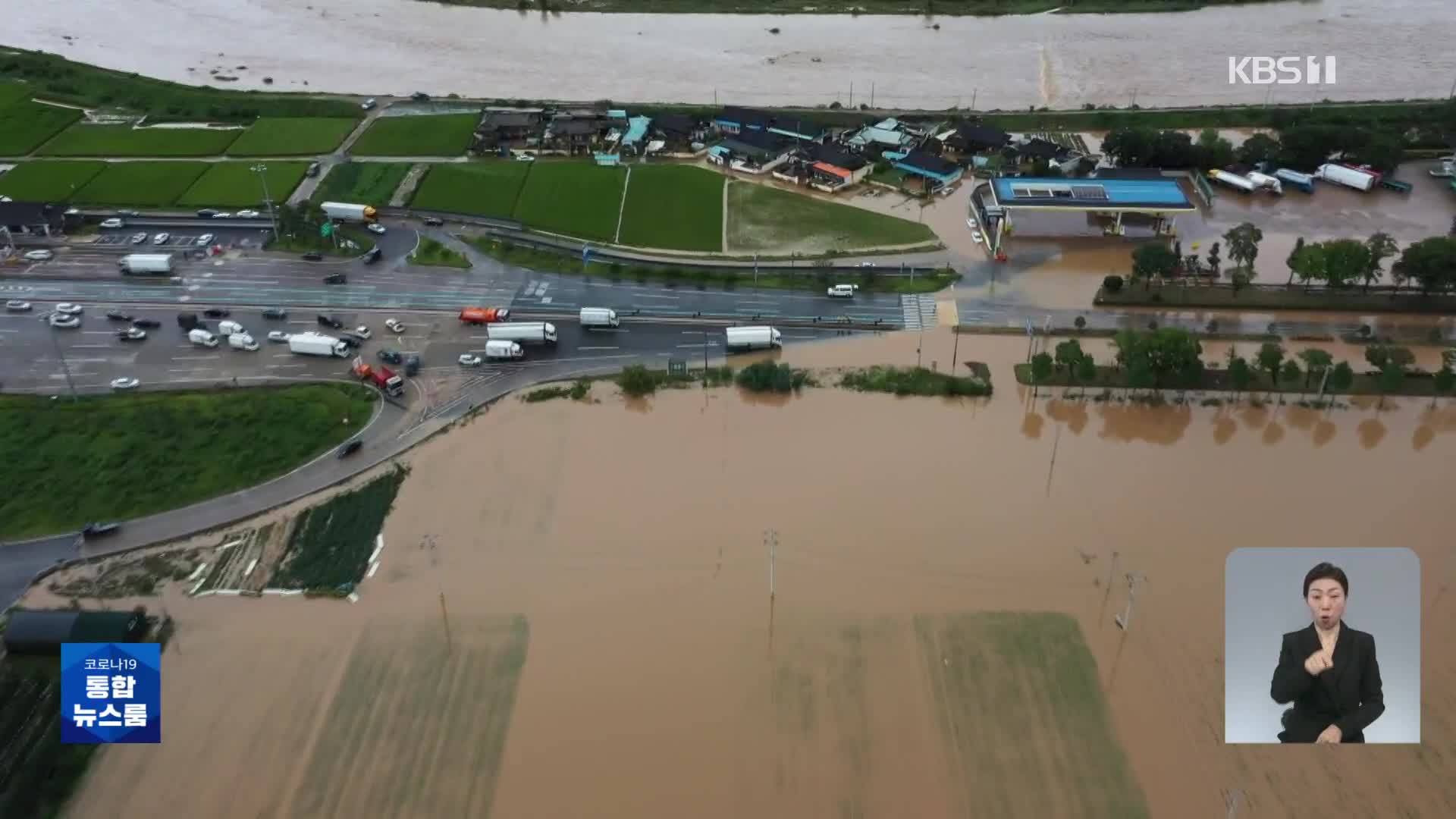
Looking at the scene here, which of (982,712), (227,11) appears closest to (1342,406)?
(982,712)

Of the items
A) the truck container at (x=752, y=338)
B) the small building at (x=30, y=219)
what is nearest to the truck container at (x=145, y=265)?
the small building at (x=30, y=219)

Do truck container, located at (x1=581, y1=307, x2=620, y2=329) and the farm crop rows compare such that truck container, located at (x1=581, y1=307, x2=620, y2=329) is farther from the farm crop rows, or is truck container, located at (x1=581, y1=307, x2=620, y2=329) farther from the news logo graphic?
the news logo graphic

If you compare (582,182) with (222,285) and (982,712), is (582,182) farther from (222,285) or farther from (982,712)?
(982,712)

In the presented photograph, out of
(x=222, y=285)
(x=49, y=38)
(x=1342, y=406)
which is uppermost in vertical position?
(x=49, y=38)

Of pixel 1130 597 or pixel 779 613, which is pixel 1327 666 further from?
pixel 779 613

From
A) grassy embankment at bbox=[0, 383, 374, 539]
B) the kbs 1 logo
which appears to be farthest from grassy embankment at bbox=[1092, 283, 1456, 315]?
grassy embankment at bbox=[0, 383, 374, 539]

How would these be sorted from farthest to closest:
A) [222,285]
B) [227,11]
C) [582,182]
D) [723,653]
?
[227,11]
[582,182]
[222,285]
[723,653]

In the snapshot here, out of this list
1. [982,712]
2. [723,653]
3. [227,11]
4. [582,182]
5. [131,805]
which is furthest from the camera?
[227,11]

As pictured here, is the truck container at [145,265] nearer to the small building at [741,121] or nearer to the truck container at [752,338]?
the truck container at [752,338]
